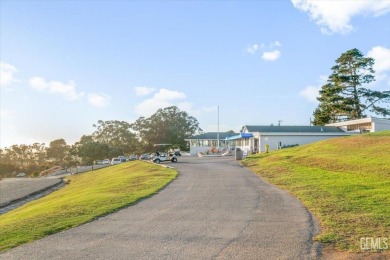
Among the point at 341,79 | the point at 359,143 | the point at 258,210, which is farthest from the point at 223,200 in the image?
the point at 341,79

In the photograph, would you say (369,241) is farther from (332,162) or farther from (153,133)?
(153,133)

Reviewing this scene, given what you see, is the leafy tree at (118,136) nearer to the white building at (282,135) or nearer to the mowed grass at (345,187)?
the white building at (282,135)

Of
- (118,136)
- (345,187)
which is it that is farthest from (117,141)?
(345,187)

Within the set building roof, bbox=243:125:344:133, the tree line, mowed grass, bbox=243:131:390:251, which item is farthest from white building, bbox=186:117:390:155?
the tree line

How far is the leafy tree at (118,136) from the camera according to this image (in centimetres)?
9515

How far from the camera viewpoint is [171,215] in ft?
36.4

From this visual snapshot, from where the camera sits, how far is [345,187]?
14.8 m

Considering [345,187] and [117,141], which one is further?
[117,141]

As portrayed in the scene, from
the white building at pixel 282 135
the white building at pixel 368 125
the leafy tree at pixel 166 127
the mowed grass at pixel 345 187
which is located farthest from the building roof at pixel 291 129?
the leafy tree at pixel 166 127

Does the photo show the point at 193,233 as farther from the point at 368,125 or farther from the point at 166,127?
the point at 166,127

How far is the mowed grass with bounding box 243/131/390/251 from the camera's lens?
8.59 metres

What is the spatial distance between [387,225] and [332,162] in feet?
48.5

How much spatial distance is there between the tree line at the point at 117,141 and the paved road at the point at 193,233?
58921mm

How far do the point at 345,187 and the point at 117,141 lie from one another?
88.1 meters
